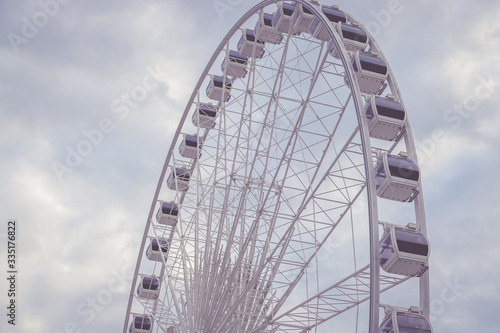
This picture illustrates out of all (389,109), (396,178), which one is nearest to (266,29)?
(389,109)

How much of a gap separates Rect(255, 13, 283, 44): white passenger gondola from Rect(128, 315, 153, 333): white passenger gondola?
552 inches

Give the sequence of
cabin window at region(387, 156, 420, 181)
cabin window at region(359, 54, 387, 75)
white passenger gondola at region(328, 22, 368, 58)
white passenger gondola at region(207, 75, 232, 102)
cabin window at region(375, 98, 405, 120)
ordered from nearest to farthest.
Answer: cabin window at region(387, 156, 420, 181) < cabin window at region(375, 98, 405, 120) < cabin window at region(359, 54, 387, 75) < white passenger gondola at region(328, 22, 368, 58) < white passenger gondola at region(207, 75, 232, 102)

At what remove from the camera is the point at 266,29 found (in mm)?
24375

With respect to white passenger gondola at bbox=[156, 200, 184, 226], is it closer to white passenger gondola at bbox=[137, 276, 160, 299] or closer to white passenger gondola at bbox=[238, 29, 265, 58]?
white passenger gondola at bbox=[137, 276, 160, 299]

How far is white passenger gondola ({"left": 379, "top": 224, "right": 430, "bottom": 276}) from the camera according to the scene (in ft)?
47.5

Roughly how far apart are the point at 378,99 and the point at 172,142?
45.0 feet

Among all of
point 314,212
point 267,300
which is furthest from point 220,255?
point 314,212

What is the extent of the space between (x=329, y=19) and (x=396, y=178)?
6.61m

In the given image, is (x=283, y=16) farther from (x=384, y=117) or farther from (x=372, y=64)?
(x=384, y=117)

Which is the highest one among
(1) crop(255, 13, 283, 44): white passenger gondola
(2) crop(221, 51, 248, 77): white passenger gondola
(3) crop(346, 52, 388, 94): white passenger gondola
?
(2) crop(221, 51, 248, 77): white passenger gondola

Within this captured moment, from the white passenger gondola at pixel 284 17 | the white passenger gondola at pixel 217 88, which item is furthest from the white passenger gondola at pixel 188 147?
the white passenger gondola at pixel 284 17

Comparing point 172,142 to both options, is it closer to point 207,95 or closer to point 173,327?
point 207,95

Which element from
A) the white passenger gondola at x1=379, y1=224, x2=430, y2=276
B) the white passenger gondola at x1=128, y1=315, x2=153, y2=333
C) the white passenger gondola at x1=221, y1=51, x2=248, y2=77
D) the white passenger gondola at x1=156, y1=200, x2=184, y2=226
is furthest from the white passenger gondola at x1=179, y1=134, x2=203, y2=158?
the white passenger gondola at x1=379, y1=224, x2=430, y2=276

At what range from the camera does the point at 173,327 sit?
2447cm
